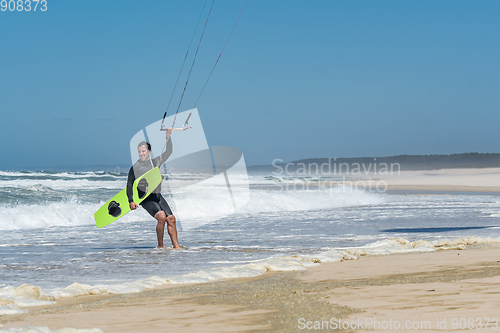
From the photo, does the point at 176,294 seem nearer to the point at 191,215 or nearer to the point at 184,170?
the point at 191,215

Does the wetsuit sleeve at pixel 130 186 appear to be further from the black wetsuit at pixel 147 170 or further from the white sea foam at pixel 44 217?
the white sea foam at pixel 44 217

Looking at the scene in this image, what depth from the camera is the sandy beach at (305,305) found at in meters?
3.51

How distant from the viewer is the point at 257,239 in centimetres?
978

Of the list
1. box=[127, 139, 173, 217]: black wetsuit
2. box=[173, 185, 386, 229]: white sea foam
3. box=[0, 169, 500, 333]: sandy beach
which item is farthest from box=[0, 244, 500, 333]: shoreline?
box=[173, 185, 386, 229]: white sea foam

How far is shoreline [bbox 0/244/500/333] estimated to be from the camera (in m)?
3.65

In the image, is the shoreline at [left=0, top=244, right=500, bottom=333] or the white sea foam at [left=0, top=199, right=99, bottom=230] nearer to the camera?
the shoreline at [left=0, top=244, right=500, bottom=333]

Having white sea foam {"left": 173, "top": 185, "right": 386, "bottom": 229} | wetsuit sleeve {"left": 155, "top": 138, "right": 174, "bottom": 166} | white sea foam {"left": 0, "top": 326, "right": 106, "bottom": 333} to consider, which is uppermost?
wetsuit sleeve {"left": 155, "top": 138, "right": 174, "bottom": 166}

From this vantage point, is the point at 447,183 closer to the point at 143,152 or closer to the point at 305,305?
the point at 143,152

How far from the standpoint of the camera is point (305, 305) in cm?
415

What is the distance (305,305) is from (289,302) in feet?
0.62

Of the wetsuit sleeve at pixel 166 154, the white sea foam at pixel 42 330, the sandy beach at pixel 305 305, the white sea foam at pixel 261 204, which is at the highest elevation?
the wetsuit sleeve at pixel 166 154

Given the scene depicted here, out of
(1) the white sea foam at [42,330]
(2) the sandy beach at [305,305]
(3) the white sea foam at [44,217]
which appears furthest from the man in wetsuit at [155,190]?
(3) the white sea foam at [44,217]

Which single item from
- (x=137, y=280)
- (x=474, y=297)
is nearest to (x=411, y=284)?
(x=474, y=297)

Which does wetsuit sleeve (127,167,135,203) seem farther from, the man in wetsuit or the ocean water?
the ocean water
